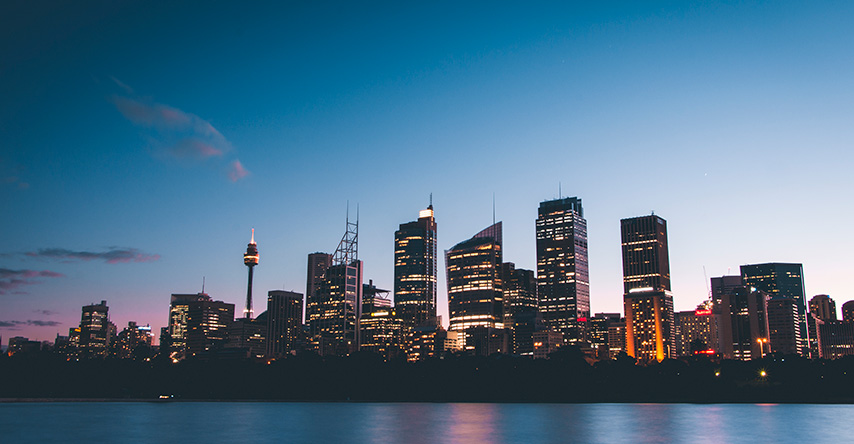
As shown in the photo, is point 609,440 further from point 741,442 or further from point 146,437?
point 146,437

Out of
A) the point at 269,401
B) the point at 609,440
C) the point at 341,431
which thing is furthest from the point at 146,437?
the point at 269,401

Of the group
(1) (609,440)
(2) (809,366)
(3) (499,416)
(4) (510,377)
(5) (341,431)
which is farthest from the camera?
(4) (510,377)

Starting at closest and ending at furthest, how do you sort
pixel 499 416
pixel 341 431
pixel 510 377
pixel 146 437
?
pixel 146 437 → pixel 341 431 → pixel 499 416 → pixel 510 377

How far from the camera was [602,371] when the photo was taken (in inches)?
7844

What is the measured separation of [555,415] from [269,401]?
97081mm

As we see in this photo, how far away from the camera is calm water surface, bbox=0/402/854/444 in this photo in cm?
8675

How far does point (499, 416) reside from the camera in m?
127

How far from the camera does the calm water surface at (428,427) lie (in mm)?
86750

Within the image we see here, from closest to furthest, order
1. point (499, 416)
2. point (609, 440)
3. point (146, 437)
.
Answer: point (609, 440) < point (146, 437) < point (499, 416)

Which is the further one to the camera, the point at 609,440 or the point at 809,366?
the point at 809,366

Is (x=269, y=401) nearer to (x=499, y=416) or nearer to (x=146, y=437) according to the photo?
(x=499, y=416)

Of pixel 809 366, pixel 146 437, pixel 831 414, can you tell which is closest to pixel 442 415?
pixel 146 437

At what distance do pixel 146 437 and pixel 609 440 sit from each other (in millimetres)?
54390

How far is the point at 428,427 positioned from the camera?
→ 336 ft
